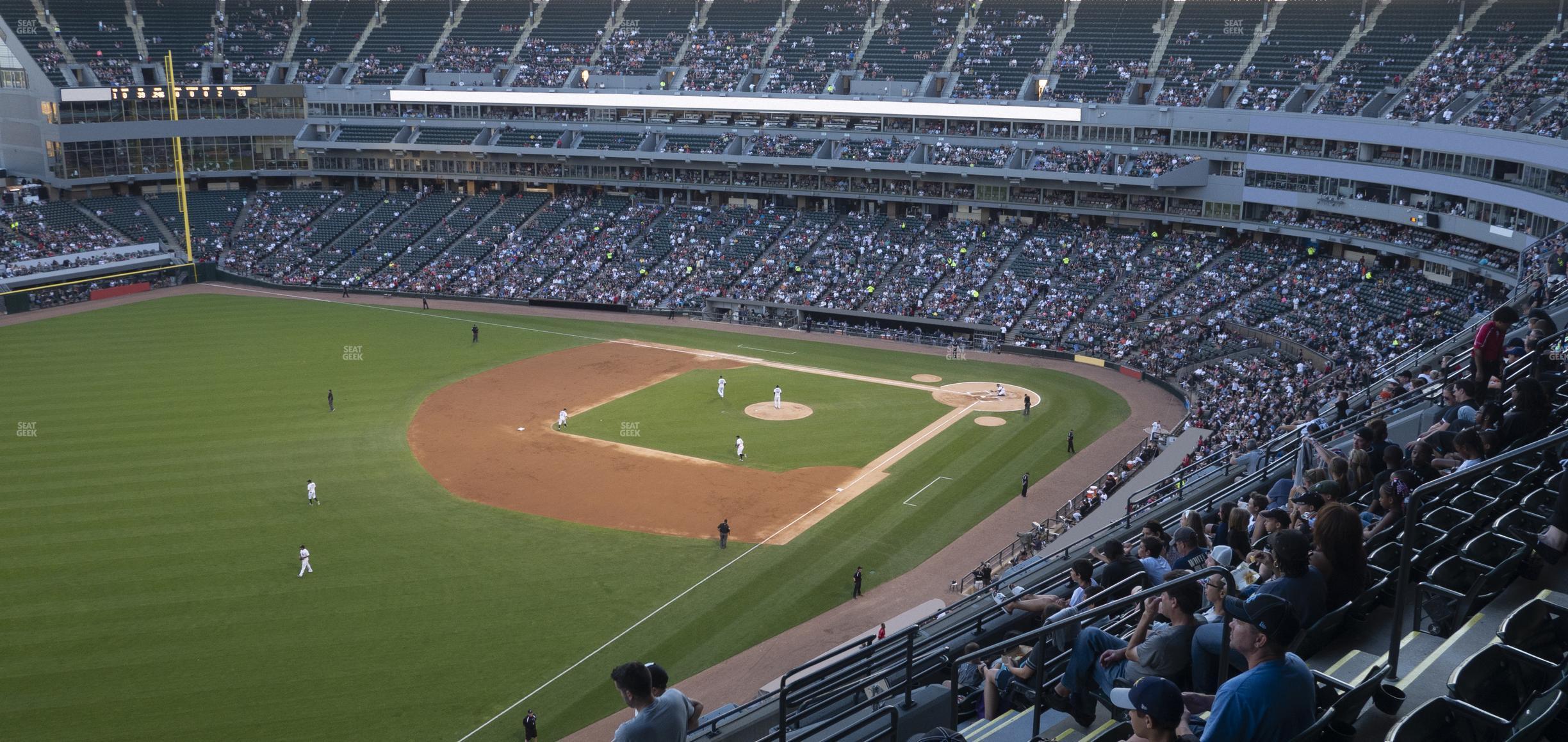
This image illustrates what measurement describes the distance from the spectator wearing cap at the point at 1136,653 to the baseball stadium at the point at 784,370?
0.07m

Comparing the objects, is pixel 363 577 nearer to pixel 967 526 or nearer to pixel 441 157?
pixel 967 526

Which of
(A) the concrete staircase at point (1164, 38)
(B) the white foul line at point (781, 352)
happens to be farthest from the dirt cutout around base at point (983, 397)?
(A) the concrete staircase at point (1164, 38)

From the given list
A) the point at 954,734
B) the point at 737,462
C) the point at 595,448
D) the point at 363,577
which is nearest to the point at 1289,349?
the point at 737,462

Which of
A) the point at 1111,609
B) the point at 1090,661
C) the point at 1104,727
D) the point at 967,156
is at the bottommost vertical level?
the point at 1104,727

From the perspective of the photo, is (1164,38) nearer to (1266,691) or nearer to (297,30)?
(297,30)

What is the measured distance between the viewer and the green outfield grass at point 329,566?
23156 millimetres

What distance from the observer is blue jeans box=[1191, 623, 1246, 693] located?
25.0 ft

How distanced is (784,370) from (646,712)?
142ft

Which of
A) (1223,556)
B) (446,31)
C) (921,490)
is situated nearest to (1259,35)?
(921,490)

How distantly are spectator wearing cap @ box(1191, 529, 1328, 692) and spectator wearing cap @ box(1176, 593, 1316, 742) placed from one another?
1126 millimetres

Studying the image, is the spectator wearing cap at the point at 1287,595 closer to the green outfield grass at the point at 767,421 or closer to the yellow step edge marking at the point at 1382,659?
the yellow step edge marking at the point at 1382,659

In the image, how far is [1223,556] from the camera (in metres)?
10.7

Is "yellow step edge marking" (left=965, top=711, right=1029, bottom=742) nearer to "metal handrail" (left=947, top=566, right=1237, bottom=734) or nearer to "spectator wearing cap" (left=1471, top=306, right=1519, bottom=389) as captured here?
"metal handrail" (left=947, top=566, right=1237, bottom=734)

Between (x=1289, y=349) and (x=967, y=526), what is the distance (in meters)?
20.2
